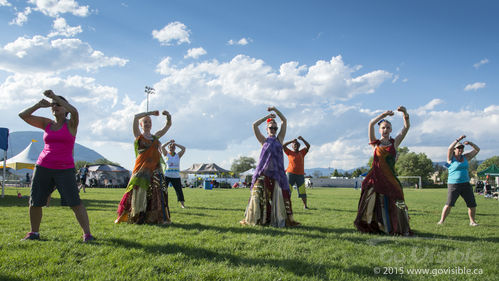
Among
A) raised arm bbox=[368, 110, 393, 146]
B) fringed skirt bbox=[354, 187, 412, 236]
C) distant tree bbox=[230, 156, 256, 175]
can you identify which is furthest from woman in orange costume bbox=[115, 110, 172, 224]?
distant tree bbox=[230, 156, 256, 175]

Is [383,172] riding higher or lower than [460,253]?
higher

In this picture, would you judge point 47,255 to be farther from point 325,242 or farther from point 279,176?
point 279,176

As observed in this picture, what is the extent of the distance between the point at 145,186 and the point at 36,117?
2.35 m

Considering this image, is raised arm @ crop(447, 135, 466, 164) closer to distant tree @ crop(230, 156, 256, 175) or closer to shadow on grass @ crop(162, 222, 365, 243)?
shadow on grass @ crop(162, 222, 365, 243)

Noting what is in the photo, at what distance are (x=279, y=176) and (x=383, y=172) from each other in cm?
201

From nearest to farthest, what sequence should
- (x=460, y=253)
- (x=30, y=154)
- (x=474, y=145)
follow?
1. (x=460, y=253)
2. (x=474, y=145)
3. (x=30, y=154)

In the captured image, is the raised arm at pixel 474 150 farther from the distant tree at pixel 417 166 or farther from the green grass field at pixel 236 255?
the distant tree at pixel 417 166

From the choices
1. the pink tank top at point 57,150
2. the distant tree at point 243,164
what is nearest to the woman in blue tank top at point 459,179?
the pink tank top at point 57,150

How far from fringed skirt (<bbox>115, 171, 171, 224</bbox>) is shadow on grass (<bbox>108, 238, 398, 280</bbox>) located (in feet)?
6.03

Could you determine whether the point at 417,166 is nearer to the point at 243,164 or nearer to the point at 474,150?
the point at 243,164

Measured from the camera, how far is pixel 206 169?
70312 millimetres

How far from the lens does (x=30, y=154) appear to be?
92.6 ft

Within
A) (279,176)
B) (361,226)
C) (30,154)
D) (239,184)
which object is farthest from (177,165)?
(239,184)

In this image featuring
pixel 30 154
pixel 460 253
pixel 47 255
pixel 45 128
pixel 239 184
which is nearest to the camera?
pixel 47 255
